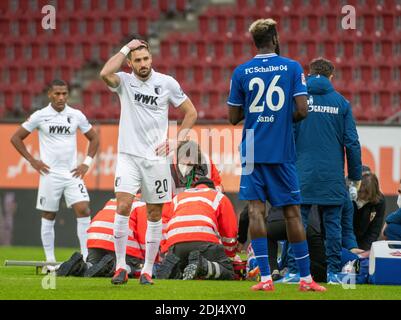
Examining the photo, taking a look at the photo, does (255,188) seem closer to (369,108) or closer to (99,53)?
(369,108)

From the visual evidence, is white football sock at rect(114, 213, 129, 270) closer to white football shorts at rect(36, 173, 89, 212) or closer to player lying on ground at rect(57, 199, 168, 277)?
player lying on ground at rect(57, 199, 168, 277)

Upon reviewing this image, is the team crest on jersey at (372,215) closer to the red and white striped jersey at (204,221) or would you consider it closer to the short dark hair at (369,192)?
the short dark hair at (369,192)

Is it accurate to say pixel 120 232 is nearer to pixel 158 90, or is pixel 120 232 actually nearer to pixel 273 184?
pixel 158 90

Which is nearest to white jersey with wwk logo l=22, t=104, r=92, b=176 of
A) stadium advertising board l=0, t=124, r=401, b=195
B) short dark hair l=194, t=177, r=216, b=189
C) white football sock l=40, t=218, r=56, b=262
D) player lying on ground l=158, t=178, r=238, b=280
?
white football sock l=40, t=218, r=56, b=262

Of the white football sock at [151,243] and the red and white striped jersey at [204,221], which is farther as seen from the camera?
the red and white striped jersey at [204,221]

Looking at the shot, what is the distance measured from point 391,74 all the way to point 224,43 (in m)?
3.55

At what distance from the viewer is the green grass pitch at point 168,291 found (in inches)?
290

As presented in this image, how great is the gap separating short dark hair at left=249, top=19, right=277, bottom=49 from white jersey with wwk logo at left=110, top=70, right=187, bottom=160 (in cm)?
120

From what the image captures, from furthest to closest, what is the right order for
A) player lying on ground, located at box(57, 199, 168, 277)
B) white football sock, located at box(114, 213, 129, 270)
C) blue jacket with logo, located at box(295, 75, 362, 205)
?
player lying on ground, located at box(57, 199, 168, 277)
blue jacket with logo, located at box(295, 75, 362, 205)
white football sock, located at box(114, 213, 129, 270)

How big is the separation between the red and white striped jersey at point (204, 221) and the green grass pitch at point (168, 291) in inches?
25.8

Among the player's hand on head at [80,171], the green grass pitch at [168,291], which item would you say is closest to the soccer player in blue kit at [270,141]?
the green grass pitch at [168,291]

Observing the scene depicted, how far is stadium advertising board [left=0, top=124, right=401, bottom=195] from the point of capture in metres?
15.4
